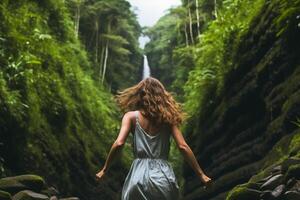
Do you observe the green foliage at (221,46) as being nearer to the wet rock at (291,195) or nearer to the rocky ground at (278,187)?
the rocky ground at (278,187)

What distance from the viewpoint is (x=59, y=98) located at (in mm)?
15867

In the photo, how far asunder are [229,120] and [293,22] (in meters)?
4.74

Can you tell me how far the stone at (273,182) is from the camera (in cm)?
576

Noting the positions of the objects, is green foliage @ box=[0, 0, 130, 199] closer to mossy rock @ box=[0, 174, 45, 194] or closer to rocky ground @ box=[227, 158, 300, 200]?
mossy rock @ box=[0, 174, 45, 194]

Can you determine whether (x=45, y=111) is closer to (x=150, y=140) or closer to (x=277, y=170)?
(x=277, y=170)

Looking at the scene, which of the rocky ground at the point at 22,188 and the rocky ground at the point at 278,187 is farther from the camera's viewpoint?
the rocky ground at the point at 22,188

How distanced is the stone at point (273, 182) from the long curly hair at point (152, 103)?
192cm

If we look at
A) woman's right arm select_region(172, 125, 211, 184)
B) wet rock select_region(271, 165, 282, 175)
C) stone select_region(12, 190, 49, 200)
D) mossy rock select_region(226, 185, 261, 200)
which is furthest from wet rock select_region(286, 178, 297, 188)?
stone select_region(12, 190, 49, 200)

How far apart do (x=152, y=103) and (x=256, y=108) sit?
25.8 ft

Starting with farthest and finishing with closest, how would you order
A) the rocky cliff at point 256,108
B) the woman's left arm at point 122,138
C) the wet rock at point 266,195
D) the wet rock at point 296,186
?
1. the rocky cliff at point 256,108
2. the wet rock at point 266,195
3. the wet rock at point 296,186
4. the woman's left arm at point 122,138

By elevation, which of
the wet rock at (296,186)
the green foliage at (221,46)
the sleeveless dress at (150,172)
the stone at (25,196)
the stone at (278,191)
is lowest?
the stone at (25,196)

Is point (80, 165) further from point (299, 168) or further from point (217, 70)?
point (299, 168)

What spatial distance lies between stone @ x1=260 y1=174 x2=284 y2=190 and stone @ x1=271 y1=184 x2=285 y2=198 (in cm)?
20

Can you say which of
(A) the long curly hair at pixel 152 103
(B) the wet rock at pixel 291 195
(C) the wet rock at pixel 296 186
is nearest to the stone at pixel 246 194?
(C) the wet rock at pixel 296 186
